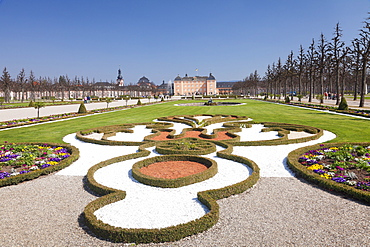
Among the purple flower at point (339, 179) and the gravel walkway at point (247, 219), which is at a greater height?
the purple flower at point (339, 179)

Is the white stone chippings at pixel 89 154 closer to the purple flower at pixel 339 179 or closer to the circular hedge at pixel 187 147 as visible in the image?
the circular hedge at pixel 187 147

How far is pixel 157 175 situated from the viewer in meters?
6.94

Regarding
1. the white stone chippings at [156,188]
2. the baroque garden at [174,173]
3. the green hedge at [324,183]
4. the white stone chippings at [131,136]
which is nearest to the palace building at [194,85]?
the white stone chippings at [131,136]

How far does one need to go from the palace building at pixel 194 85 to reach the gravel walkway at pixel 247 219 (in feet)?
446

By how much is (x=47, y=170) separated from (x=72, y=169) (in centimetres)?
68

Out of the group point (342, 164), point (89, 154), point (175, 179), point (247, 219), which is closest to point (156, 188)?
point (175, 179)

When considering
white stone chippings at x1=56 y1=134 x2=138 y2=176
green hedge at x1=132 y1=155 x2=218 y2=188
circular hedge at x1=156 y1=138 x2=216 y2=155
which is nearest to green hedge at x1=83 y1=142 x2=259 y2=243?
green hedge at x1=132 y1=155 x2=218 y2=188

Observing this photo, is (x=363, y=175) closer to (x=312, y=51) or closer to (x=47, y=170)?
(x=47, y=170)

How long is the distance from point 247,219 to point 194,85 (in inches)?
5488

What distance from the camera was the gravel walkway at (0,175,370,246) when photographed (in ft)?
13.0

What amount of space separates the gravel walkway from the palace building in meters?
136

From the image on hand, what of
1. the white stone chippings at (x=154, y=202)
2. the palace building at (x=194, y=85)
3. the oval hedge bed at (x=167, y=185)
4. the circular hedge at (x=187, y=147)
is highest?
the palace building at (x=194, y=85)

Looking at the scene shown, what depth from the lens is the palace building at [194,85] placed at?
14050 centimetres

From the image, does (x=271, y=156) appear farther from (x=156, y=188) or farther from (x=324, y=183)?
(x=156, y=188)
